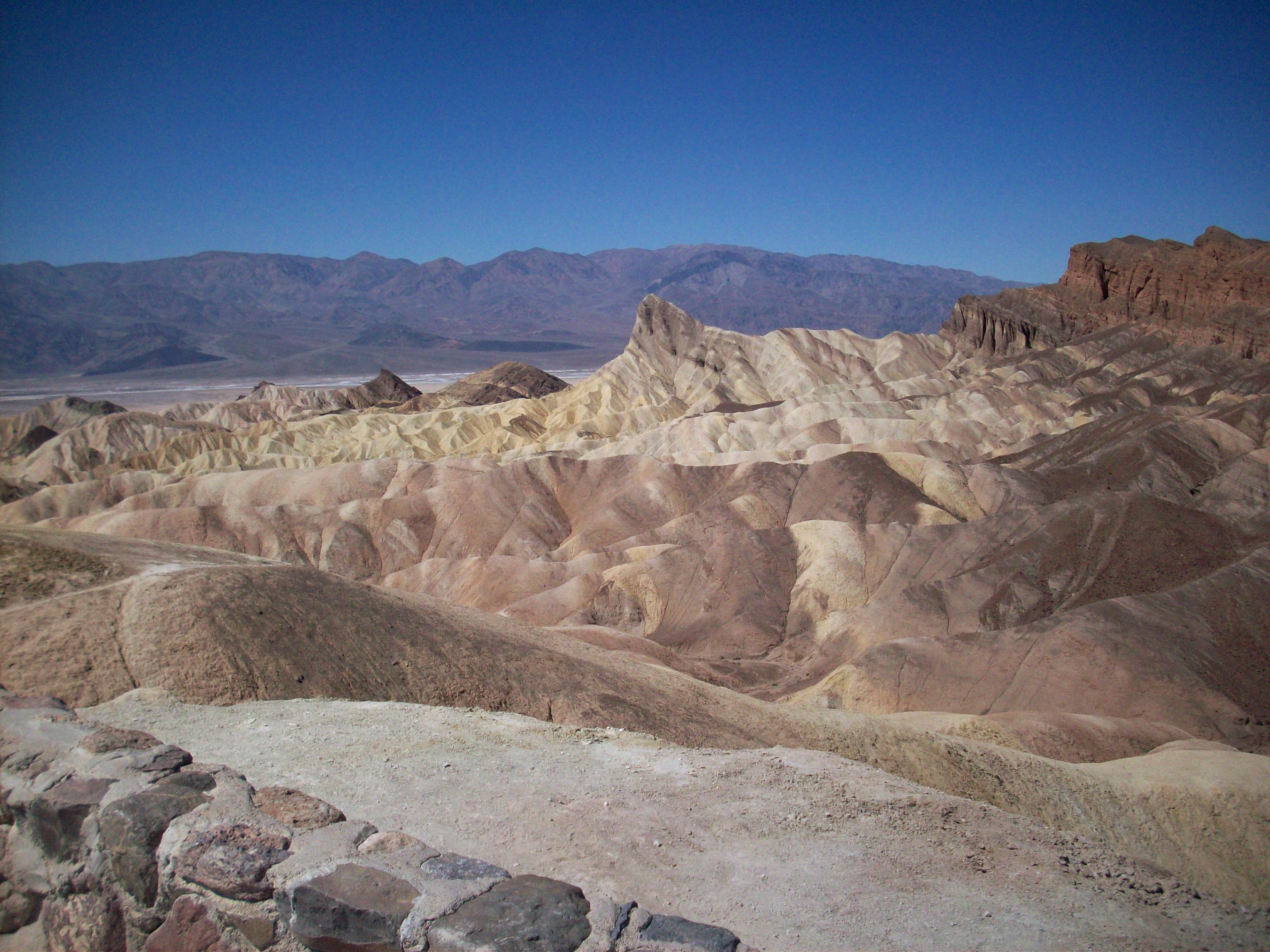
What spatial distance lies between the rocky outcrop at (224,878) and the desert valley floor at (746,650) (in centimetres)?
7

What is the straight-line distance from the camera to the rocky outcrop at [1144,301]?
79.3 m

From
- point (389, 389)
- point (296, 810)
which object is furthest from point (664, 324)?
point (296, 810)

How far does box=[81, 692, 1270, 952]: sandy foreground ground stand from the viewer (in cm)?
816

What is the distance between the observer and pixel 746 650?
1473 inches

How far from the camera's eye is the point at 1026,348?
96500mm

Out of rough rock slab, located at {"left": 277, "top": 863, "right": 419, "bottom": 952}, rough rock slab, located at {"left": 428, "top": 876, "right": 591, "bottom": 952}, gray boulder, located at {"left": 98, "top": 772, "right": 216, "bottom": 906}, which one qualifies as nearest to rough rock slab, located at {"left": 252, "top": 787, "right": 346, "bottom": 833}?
gray boulder, located at {"left": 98, "top": 772, "right": 216, "bottom": 906}

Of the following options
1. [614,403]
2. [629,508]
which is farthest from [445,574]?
[614,403]

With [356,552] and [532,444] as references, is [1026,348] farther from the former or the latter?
[356,552]

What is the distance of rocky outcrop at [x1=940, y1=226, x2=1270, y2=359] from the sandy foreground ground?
83285 millimetres

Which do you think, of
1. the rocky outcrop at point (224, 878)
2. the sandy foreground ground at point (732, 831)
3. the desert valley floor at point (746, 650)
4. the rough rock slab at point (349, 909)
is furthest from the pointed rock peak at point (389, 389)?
the rough rock slab at point (349, 909)

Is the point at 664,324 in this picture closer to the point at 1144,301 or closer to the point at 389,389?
the point at 389,389

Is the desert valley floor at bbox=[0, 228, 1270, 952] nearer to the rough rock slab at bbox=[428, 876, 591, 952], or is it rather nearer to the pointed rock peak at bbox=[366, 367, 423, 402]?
the rough rock slab at bbox=[428, 876, 591, 952]

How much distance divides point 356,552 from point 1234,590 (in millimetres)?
41332

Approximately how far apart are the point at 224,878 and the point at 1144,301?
105 m
